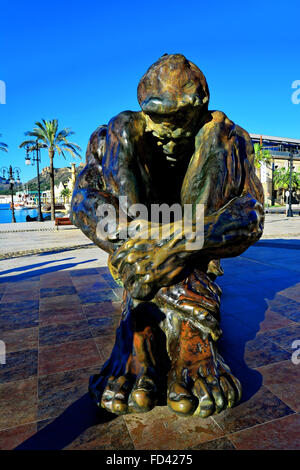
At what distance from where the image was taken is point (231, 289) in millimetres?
4098

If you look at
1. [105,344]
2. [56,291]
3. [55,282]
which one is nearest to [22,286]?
[55,282]

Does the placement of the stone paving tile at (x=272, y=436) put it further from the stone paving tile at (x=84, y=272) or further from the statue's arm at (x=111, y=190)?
the stone paving tile at (x=84, y=272)

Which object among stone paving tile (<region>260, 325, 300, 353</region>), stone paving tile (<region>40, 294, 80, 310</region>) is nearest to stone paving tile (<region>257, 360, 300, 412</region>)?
stone paving tile (<region>260, 325, 300, 353</region>)

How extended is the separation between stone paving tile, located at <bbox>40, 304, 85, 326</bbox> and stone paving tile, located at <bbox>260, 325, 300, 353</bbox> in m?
1.72

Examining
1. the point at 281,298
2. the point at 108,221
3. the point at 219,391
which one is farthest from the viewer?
the point at 281,298

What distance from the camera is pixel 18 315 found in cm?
335

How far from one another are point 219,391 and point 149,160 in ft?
4.29

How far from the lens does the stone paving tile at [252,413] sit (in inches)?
61.0

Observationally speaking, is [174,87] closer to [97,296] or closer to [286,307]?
[286,307]

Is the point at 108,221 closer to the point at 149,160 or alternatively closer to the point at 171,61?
the point at 149,160

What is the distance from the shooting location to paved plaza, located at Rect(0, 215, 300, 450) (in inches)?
58.5

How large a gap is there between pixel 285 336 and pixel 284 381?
74 cm

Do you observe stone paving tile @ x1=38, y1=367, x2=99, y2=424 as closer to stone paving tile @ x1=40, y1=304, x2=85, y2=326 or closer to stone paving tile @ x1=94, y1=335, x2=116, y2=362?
stone paving tile @ x1=94, y1=335, x2=116, y2=362
